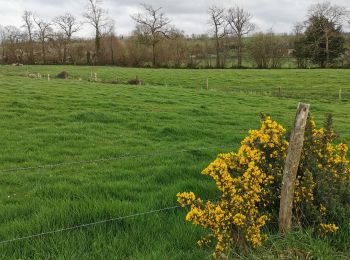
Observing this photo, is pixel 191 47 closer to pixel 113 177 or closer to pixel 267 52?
pixel 267 52

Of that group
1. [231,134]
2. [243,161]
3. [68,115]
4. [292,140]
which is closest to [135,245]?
[243,161]

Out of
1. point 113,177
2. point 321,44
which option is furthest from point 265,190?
point 321,44

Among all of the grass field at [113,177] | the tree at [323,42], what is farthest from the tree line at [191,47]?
the grass field at [113,177]

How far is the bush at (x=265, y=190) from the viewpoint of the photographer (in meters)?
4.20

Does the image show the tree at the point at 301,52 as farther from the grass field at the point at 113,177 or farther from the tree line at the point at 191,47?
the grass field at the point at 113,177

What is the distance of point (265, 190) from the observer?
4852mm

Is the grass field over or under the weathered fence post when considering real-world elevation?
under

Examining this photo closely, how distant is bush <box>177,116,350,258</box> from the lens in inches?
165

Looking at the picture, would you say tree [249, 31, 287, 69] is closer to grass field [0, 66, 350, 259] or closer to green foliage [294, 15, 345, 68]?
green foliage [294, 15, 345, 68]

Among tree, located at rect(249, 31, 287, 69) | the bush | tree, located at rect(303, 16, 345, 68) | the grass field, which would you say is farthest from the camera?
tree, located at rect(249, 31, 287, 69)

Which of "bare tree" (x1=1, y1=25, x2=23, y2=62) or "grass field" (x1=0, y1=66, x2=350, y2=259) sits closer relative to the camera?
"grass field" (x1=0, y1=66, x2=350, y2=259)

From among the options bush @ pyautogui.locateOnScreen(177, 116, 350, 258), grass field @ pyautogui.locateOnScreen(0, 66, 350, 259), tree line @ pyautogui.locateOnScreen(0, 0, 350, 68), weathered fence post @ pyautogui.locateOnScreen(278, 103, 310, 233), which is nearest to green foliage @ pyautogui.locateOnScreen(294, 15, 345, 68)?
tree line @ pyautogui.locateOnScreen(0, 0, 350, 68)

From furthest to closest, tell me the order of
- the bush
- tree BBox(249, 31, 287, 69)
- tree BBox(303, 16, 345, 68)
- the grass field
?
tree BBox(249, 31, 287, 69)
tree BBox(303, 16, 345, 68)
the grass field
the bush

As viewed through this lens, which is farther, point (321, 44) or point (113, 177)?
point (321, 44)
